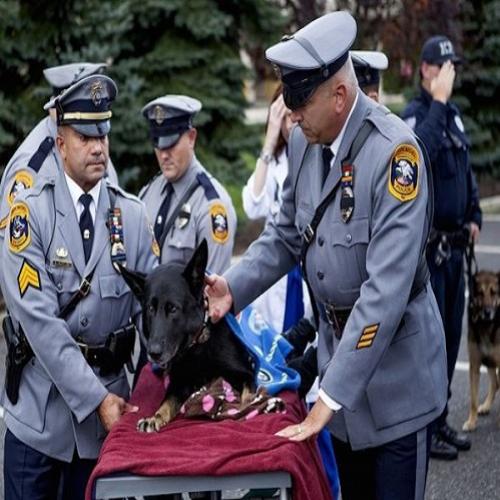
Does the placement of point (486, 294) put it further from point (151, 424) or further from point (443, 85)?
point (151, 424)

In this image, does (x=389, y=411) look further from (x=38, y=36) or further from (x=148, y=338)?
(x=38, y=36)

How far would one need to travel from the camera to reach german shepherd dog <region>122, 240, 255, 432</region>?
345 cm

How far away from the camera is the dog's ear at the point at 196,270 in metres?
3.57

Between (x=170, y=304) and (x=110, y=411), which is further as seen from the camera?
(x=110, y=411)

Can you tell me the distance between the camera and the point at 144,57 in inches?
531

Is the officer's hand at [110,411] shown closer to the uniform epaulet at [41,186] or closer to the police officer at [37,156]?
the uniform epaulet at [41,186]

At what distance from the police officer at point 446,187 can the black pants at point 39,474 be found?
2566mm

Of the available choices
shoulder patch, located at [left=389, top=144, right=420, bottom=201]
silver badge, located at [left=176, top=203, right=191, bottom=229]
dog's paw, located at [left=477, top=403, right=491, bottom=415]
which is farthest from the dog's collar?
dog's paw, located at [left=477, top=403, right=491, bottom=415]

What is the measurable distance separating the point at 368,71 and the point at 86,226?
6.03ft

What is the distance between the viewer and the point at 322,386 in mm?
3283

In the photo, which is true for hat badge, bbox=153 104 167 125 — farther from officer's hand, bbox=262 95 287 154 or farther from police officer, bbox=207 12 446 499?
police officer, bbox=207 12 446 499

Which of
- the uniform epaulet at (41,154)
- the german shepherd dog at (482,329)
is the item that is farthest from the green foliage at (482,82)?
the uniform epaulet at (41,154)

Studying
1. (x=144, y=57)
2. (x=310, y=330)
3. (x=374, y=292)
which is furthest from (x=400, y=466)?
(x=144, y=57)

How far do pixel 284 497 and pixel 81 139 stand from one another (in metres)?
1.39
